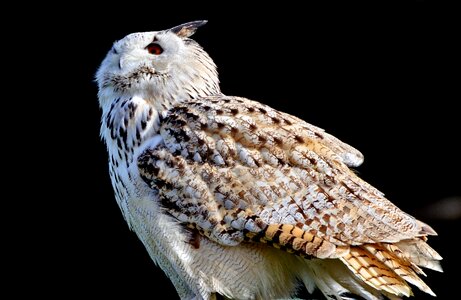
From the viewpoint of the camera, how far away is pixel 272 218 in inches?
110

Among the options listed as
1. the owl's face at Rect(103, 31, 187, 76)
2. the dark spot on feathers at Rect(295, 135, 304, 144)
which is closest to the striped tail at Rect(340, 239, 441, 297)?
the dark spot on feathers at Rect(295, 135, 304, 144)

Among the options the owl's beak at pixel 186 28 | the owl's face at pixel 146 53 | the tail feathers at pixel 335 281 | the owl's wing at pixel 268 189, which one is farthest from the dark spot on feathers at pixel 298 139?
the owl's beak at pixel 186 28

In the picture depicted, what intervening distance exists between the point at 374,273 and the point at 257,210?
41 centimetres

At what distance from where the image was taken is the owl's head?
321cm

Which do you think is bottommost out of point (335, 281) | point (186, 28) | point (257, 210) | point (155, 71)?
point (335, 281)

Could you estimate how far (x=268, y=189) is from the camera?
2.86 meters

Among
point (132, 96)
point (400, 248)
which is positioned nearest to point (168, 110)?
point (132, 96)

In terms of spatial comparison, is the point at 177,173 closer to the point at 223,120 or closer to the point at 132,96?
the point at 223,120

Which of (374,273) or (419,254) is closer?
(374,273)

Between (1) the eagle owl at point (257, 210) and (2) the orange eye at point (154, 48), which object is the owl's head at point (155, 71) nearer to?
(2) the orange eye at point (154, 48)

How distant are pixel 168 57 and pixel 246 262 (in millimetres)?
840

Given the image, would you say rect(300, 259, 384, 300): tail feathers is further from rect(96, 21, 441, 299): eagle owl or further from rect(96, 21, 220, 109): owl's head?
rect(96, 21, 220, 109): owl's head

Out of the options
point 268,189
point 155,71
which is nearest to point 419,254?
point 268,189

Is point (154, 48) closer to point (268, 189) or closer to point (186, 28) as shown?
point (186, 28)
